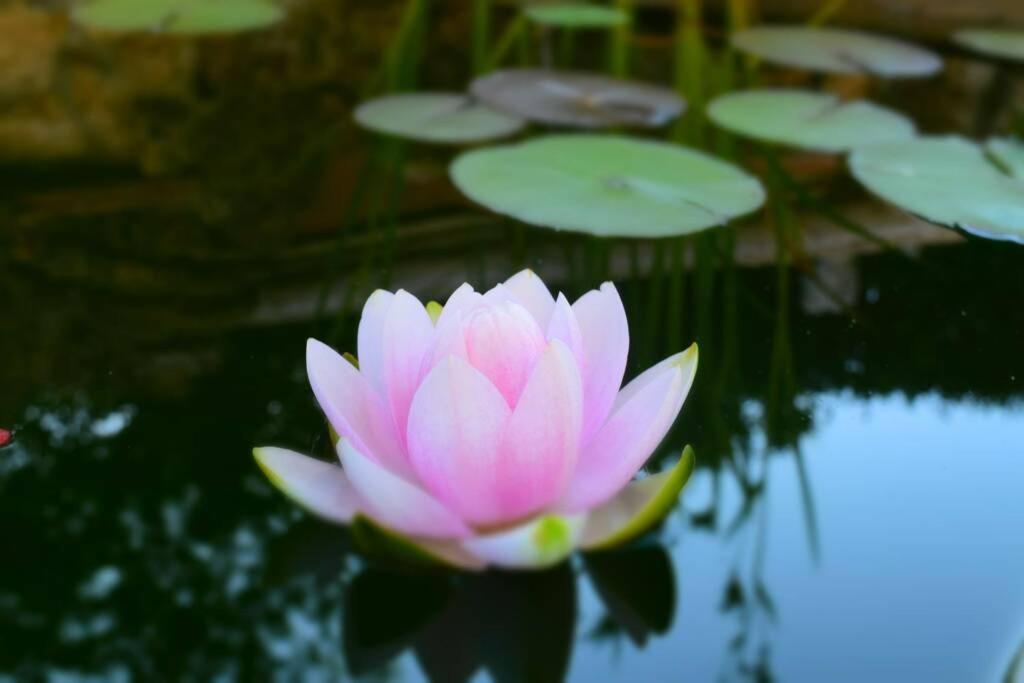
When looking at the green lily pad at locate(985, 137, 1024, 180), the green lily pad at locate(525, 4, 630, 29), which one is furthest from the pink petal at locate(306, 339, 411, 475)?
the green lily pad at locate(525, 4, 630, 29)

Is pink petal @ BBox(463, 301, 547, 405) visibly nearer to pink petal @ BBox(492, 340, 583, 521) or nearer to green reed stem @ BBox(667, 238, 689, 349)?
pink petal @ BBox(492, 340, 583, 521)

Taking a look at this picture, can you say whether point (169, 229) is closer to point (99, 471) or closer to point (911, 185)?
point (99, 471)

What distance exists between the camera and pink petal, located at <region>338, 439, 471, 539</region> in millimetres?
639

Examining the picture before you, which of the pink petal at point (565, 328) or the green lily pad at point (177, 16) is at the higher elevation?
the pink petal at point (565, 328)

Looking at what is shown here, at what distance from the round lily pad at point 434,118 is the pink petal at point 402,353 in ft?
3.05

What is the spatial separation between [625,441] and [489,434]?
0.35ft

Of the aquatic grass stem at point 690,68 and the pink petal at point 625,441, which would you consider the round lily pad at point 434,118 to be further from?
the pink petal at point 625,441

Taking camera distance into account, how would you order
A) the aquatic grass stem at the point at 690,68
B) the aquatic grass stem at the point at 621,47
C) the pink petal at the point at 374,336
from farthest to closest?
1. the aquatic grass stem at the point at 621,47
2. the aquatic grass stem at the point at 690,68
3. the pink petal at the point at 374,336

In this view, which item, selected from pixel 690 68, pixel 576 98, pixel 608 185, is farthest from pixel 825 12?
pixel 608 185

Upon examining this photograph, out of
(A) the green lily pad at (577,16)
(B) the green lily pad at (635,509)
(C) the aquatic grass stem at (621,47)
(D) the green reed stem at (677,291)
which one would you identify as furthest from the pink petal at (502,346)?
(A) the green lily pad at (577,16)

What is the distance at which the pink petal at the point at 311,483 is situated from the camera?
0.70 m

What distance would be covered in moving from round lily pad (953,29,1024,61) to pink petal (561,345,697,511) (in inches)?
70.7

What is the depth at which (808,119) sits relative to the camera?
1686 mm

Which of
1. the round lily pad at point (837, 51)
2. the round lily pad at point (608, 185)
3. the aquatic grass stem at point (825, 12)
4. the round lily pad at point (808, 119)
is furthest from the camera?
the aquatic grass stem at point (825, 12)
